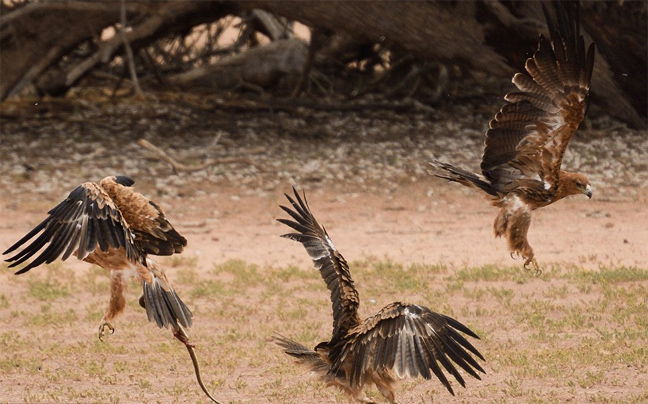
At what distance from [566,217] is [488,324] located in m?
3.58

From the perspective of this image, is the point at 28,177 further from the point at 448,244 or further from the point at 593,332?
the point at 593,332

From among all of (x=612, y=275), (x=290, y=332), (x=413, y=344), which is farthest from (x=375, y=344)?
(x=612, y=275)

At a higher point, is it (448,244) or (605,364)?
(605,364)

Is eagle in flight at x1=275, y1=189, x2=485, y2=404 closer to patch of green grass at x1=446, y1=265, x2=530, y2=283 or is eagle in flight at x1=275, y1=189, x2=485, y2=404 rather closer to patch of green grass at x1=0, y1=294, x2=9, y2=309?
patch of green grass at x1=446, y1=265, x2=530, y2=283

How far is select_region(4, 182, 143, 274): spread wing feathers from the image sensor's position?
212 inches

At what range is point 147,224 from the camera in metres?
6.07

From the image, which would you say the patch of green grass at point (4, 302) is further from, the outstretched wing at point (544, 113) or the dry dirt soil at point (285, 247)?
the outstretched wing at point (544, 113)

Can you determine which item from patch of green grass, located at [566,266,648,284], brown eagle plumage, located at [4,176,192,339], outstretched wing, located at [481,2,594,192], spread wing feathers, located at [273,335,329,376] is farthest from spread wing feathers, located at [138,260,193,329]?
patch of green grass, located at [566,266,648,284]

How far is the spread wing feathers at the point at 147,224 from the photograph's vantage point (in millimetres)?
6070

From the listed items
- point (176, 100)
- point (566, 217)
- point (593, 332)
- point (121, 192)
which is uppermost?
point (121, 192)

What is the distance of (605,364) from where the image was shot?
6727mm

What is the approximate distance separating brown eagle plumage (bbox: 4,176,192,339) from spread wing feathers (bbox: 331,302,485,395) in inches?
44.4

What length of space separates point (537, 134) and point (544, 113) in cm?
16

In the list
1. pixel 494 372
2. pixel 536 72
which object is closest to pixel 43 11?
pixel 536 72
